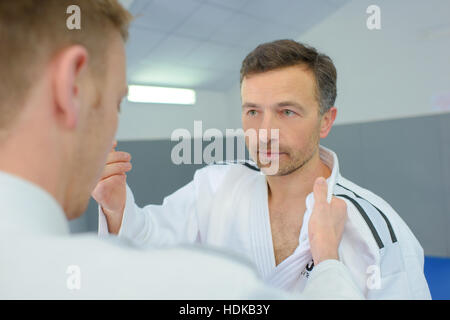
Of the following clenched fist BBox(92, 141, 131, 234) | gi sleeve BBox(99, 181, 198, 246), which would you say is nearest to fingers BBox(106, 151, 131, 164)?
clenched fist BBox(92, 141, 131, 234)

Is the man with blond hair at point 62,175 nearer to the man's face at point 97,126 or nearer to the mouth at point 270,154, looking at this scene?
the man's face at point 97,126

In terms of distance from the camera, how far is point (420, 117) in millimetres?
3303

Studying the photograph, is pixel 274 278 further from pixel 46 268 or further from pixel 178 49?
pixel 178 49

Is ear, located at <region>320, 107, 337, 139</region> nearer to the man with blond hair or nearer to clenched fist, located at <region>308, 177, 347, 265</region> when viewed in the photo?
clenched fist, located at <region>308, 177, 347, 265</region>

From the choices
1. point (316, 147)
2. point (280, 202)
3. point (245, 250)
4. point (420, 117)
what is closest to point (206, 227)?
point (245, 250)

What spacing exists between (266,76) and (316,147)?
0.37 metres

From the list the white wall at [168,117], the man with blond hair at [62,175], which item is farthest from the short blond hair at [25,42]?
the white wall at [168,117]

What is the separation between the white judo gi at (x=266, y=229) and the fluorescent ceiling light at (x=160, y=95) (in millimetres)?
3982

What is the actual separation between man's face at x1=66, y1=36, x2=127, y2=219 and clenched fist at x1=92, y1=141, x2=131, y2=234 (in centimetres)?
47

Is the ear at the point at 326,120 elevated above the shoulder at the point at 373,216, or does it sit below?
above

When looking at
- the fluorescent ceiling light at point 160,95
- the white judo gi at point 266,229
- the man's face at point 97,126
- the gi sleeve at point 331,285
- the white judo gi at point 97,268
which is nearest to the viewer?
the white judo gi at point 97,268

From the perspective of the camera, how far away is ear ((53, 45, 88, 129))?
0.43 m

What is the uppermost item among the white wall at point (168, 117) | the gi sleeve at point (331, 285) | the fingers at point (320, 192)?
the white wall at point (168, 117)

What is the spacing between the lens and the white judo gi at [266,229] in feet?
3.21
